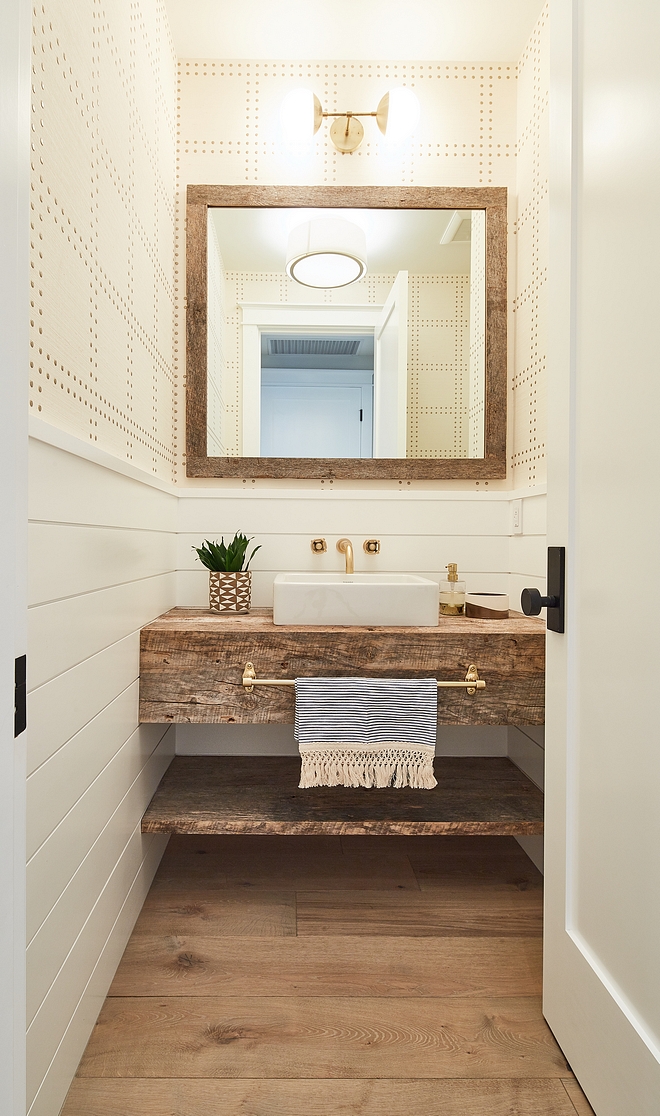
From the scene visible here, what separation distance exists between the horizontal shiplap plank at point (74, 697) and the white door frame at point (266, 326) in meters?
0.95

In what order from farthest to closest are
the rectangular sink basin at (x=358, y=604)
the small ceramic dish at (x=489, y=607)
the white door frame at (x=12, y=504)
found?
1. the small ceramic dish at (x=489, y=607)
2. the rectangular sink basin at (x=358, y=604)
3. the white door frame at (x=12, y=504)

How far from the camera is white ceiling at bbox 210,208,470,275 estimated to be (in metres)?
2.10

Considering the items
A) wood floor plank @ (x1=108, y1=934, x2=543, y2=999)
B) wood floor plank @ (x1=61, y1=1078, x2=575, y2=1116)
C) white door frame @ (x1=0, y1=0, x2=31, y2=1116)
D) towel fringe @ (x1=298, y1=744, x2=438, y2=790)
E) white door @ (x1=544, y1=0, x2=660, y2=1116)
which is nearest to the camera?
white door frame @ (x1=0, y1=0, x2=31, y2=1116)

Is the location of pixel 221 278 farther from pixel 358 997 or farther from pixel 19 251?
pixel 358 997

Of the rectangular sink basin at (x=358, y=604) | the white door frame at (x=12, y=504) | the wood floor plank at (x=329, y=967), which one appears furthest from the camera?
the rectangular sink basin at (x=358, y=604)

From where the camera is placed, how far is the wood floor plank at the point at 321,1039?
1.11 meters

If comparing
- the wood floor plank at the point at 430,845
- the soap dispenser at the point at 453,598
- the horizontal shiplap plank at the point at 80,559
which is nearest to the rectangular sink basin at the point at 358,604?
the soap dispenser at the point at 453,598

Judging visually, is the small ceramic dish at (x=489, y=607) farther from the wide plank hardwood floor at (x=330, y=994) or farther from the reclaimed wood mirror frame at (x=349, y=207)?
the wide plank hardwood floor at (x=330, y=994)

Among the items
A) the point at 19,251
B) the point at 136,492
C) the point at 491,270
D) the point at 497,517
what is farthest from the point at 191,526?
the point at 19,251

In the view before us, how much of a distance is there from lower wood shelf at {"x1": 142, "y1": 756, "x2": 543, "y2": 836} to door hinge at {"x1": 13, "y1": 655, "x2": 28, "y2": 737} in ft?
3.53

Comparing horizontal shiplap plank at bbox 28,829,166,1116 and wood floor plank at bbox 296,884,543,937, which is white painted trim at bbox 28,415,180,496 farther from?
wood floor plank at bbox 296,884,543,937

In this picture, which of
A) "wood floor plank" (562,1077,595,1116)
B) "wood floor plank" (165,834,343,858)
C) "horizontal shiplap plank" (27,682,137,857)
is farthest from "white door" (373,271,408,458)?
"wood floor plank" (562,1077,595,1116)

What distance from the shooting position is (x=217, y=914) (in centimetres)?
157

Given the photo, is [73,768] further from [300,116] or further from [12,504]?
[300,116]
